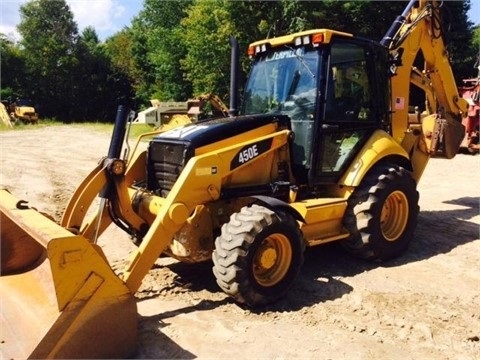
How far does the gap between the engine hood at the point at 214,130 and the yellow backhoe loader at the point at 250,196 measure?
13 mm

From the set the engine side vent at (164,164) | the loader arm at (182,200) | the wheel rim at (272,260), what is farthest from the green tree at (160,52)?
the wheel rim at (272,260)

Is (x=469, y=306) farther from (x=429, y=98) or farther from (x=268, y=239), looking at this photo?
(x=429, y=98)

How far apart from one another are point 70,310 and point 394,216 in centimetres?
373

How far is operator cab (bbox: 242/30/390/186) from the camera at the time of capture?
5.15m

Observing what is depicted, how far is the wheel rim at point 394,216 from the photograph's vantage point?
5.60 m

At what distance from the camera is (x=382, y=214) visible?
18.2ft

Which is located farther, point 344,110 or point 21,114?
point 21,114

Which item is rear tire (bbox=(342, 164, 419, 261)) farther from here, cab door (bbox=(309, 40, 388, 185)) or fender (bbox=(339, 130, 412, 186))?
cab door (bbox=(309, 40, 388, 185))

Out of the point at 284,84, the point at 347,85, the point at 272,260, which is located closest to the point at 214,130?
the point at 284,84

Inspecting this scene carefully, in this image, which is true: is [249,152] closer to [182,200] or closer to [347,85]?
[182,200]

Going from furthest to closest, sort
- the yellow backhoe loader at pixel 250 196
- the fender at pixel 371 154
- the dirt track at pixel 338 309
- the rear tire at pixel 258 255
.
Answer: the fender at pixel 371 154 < the rear tire at pixel 258 255 < the dirt track at pixel 338 309 < the yellow backhoe loader at pixel 250 196

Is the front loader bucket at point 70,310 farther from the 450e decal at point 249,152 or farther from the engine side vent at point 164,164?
the 450e decal at point 249,152

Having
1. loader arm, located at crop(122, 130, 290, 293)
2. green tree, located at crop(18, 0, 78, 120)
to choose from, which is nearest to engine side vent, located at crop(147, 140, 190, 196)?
loader arm, located at crop(122, 130, 290, 293)

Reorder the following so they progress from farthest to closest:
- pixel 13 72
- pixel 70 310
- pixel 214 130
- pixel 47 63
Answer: pixel 47 63
pixel 13 72
pixel 214 130
pixel 70 310
